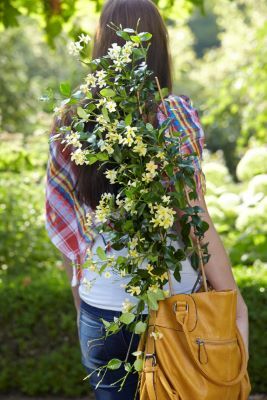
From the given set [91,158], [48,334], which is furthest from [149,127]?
[48,334]

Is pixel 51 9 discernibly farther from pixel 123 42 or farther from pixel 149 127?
pixel 149 127

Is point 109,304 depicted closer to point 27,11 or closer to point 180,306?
point 180,306

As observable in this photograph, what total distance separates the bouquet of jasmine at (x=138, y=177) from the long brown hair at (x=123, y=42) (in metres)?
0.15

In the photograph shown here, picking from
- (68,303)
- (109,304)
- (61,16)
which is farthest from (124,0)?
(61,16)

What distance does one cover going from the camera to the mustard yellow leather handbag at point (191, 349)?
1.85 meters

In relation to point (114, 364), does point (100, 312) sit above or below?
above

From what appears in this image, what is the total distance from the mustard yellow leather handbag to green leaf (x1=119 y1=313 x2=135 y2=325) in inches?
2.2

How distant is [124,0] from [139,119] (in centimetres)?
42

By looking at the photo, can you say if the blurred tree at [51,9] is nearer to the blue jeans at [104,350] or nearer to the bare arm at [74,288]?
the bare arm at [74,288]

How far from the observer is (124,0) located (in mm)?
2129

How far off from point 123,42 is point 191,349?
0.88 m

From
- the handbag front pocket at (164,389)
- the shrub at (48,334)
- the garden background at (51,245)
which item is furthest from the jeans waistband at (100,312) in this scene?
the shrub at (48,334)

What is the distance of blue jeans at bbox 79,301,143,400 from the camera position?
6.75 ft

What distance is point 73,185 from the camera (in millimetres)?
2225
